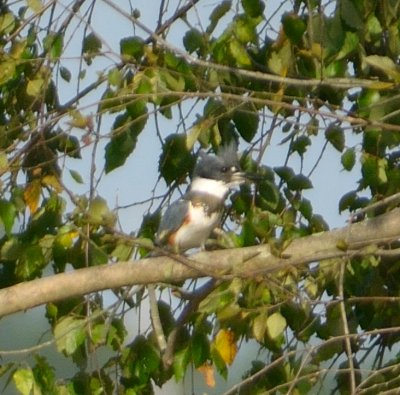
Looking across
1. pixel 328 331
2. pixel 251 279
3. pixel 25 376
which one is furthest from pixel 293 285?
pixel 25 376

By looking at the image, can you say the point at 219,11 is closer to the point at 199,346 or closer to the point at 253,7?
the point at 253,7

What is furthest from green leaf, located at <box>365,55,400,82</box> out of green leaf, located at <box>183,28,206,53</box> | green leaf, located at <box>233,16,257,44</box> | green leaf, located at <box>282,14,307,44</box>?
green leaf, located at <box>183,28,206,53</box>

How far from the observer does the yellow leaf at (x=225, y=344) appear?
312 centimetres

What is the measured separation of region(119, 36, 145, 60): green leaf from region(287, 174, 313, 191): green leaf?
513 millimetres

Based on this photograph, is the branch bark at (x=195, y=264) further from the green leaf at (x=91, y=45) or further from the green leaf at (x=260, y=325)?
the green leaf at (x=91, y=45)

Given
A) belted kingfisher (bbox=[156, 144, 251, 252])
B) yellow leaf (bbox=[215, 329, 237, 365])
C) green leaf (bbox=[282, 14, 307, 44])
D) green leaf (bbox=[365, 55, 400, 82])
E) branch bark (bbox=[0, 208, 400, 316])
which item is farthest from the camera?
belted kingfisher (bbox=[156, 144, 251, 252])

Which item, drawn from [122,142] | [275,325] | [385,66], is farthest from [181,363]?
→ [385,66]

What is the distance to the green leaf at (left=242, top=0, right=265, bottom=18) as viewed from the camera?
3.04m

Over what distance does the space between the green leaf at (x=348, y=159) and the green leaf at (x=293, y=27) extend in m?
0.29

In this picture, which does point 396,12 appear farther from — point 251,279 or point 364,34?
point 251,279

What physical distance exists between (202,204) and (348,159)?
948mm

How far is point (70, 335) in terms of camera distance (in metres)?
3.04

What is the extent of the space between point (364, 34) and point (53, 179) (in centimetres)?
91

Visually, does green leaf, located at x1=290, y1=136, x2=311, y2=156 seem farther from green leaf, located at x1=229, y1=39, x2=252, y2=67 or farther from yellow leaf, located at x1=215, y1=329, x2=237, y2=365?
yellow leaf, located at x1=215, y1=329, x2=237, y2=365
